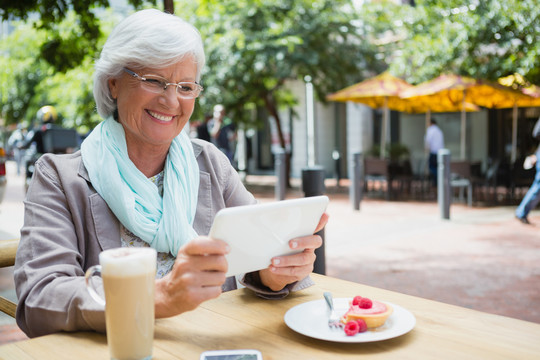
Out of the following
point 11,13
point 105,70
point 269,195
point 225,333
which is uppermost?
point 11,13

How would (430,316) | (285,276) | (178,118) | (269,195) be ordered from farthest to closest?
(269,195) → (178,118) → (285,276) → (430,316)

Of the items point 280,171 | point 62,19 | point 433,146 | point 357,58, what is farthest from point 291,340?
point 357,58

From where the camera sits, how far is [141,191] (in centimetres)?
179

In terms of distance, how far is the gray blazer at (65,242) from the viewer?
→ 1.37 meters

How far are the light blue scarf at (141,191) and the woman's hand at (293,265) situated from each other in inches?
13.8

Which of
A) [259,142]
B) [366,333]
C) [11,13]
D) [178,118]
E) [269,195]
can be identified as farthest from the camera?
[259,142]

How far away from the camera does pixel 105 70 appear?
1.85m

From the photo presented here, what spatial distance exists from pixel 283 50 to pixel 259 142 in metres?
10.6

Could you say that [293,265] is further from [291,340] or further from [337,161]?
[337,161]

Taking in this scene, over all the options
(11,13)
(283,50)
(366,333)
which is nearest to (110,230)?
(366,333)

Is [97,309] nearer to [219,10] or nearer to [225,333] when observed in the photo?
[225,333]

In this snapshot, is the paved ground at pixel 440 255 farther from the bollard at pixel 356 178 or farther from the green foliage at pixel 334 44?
the green foliage at pixel 334 44

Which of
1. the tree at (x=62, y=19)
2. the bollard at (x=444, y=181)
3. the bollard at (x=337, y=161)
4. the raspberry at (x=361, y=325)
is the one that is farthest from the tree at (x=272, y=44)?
the raspberry at (x=361, y=325)

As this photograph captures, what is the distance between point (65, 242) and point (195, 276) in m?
0.53
